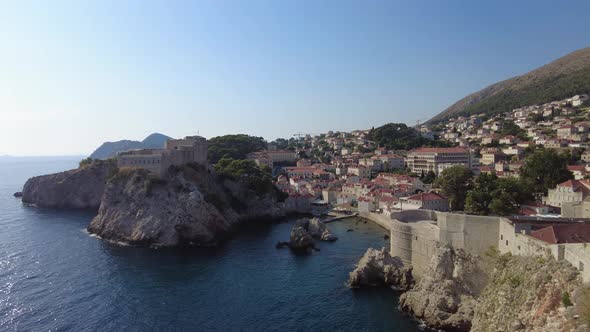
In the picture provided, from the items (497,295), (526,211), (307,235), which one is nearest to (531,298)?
(497,295)

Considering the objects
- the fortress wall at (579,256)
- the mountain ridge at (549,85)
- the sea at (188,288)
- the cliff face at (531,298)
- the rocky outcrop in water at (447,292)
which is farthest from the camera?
the mountain ridge at (549,85)

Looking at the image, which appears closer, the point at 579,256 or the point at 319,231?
the point at 579,256

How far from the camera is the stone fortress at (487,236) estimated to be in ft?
63.9

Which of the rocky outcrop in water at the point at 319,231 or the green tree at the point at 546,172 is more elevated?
the green tree at the point at 546,172

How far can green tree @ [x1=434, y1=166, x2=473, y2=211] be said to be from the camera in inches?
1826

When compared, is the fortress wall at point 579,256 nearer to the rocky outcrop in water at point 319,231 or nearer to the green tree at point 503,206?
the green tree at point 503,206

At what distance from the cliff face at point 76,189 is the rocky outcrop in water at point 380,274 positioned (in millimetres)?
54370

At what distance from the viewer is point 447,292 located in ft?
80.8

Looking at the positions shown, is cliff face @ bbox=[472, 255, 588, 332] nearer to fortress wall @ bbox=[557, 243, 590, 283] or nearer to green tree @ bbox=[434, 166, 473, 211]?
fortress wall @ bbox=[557, 243, 590, 283]

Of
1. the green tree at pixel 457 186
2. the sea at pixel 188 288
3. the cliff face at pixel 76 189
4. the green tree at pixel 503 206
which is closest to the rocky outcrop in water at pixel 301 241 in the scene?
the sea at pixel 188 288

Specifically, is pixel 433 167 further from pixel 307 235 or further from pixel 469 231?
pixel 469 231

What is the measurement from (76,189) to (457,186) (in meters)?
61.6

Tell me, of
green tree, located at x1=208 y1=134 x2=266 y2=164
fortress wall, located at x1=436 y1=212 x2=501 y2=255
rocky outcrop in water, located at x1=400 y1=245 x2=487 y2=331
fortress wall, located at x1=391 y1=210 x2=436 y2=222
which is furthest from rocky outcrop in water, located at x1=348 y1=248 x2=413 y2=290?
green tree, located at x1=208 y1=134 x2=266 y2=164

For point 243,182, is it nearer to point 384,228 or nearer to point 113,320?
point 384,228
